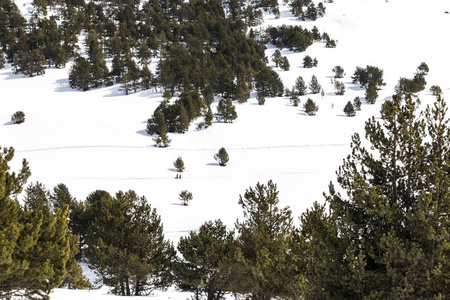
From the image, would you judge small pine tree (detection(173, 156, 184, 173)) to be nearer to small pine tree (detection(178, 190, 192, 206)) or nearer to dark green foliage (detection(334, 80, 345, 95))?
small pine tree (detection(178, 190, 192, 206))

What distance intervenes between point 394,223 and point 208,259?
28.7 ft

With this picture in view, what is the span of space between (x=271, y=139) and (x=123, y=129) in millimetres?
26138

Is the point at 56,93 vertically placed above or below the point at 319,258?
above

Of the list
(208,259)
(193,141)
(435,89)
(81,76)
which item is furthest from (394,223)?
(81,76)

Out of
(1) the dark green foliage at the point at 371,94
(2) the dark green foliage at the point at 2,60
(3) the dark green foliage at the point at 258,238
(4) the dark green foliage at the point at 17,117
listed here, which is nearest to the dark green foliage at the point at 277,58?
(1) the dark green foliage at the point at 371,94

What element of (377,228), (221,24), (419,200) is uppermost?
(221,24)

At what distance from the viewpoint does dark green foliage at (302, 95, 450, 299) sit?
6.67 m

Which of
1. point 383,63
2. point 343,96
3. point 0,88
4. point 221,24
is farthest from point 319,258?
point 221,24

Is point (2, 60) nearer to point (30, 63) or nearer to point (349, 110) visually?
Answer: point (30, 63)

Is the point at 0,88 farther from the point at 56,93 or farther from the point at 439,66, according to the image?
the point at 439,66

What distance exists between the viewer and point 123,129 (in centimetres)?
5697

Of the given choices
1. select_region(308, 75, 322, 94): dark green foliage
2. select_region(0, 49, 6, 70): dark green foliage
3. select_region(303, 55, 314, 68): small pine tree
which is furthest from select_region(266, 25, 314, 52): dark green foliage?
select_region(0, 49, 6, 70): dark green foliage

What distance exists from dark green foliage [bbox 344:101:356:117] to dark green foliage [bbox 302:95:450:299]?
58.5 m

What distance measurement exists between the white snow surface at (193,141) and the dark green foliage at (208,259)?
2726 millimetres
